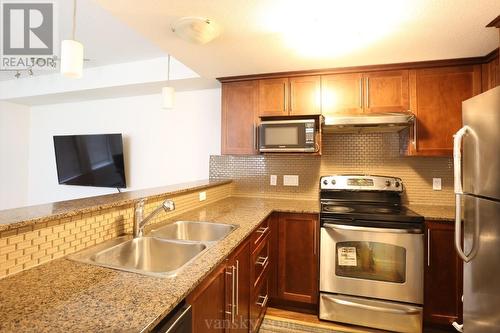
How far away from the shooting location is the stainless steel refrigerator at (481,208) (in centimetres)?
117

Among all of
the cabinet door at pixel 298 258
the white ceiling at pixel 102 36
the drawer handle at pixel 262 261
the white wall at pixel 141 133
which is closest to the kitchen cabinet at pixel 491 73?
the cabinet door at pixel 298 258

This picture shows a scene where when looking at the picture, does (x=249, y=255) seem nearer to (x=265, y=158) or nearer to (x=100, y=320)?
(x=100, y=320)

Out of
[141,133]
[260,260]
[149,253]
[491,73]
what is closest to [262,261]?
[260,260]

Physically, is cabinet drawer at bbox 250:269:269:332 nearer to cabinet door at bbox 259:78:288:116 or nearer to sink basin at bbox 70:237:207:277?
sink basin at bbox 70:237:207:277

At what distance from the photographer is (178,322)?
79 centimetres

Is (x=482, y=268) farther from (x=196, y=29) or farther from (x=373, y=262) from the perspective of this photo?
(x=196, y=29)

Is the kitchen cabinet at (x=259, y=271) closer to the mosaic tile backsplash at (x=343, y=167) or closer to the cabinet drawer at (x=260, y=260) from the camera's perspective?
the cabinet drawer at (x=260, y=260)

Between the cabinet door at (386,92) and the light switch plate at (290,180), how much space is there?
3.18 feet

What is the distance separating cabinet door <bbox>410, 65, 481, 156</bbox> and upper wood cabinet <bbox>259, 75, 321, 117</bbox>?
0.83 metres

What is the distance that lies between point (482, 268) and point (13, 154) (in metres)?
5.46

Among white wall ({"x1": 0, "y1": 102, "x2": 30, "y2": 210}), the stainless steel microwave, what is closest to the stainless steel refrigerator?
the stainless steel microwave

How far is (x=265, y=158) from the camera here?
2.88 meters

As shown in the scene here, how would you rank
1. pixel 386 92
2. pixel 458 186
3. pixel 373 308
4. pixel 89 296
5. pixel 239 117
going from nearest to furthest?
pixel 89 296 → pixel 458 186 → pixel 373 308 → pixel 386 92 → pixel 239 117

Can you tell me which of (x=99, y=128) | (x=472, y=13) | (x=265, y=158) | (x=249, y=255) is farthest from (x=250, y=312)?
(x=99, y=128)
